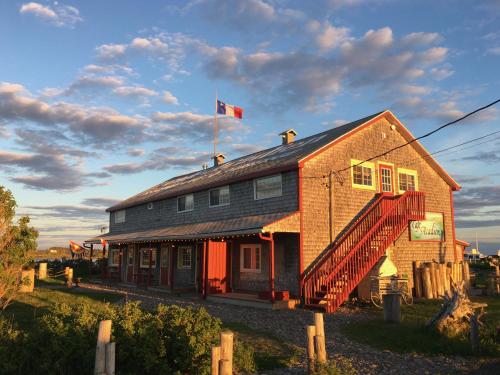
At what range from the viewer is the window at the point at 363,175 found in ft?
66.7

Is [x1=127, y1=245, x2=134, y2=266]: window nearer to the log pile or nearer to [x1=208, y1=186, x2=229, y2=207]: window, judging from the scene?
[x1=208, y1=186, x2=229, y2=207]: window

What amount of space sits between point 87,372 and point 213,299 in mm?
12076

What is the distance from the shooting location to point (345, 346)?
10.1 meters

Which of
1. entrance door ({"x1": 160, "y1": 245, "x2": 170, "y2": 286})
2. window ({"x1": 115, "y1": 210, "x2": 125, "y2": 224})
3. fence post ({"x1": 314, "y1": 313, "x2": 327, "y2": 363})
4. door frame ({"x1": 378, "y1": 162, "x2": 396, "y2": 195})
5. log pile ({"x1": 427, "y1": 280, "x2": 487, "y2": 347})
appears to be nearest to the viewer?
fence post ({"x1": 314, "y1": 313, "x2": 327, "y2": 363})

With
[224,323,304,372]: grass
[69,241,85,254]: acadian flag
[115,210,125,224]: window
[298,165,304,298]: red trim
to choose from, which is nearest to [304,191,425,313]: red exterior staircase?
[298,165,304,298]: red trim

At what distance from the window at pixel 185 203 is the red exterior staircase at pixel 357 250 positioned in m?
9.18

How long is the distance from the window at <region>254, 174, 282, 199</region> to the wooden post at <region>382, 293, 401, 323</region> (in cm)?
720

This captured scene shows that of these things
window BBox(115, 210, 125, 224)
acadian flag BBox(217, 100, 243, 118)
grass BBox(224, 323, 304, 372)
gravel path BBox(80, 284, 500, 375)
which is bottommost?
gravel path BBox(80, 284, 500, 375)

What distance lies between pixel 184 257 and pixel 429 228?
42.2 ft

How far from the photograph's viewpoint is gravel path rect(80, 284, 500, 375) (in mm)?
8359

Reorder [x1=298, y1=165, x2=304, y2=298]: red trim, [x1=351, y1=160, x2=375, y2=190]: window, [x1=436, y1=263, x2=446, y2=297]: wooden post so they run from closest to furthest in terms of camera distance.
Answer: [x1=298, y1=165, x2=304, y2=298]: red trim < [x1=436, y1=263, x2=446, y2=297]: wooden post < [x1=351, y1=160, x2=375, y2=190]: window

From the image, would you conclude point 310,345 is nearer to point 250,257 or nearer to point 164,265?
point 250,257

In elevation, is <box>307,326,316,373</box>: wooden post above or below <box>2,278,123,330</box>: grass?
above

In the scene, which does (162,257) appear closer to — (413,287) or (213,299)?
(213,299)
